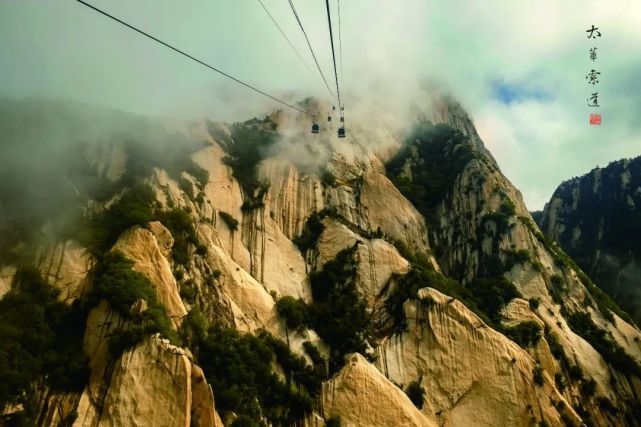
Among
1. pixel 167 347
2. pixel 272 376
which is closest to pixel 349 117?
pixel 272 376

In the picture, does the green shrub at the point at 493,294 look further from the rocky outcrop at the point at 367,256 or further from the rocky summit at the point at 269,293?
the rocky outcrop at the point at 367,256

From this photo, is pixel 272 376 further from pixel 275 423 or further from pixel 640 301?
pixel 640 301

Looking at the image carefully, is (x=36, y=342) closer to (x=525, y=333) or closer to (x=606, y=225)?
(x=525, y=333)

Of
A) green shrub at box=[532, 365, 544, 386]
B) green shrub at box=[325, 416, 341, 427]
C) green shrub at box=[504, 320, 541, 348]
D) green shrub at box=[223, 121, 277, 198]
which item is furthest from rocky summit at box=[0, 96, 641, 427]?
green shrub at box=[532, 365, 544, 386]

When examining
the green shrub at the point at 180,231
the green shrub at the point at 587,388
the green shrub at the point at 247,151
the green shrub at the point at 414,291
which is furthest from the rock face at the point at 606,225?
the green shrub at the point at 180,231

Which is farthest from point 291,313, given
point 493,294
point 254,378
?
point 493,294

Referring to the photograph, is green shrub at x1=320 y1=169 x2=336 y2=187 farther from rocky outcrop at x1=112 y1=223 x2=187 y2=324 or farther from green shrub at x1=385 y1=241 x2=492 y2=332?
rocky outcrop at x1=112 y1=223 x2=187 y2=324
